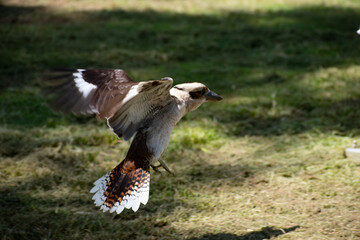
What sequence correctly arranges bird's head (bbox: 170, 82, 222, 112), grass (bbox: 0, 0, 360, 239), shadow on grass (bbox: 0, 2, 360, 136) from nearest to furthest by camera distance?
grass (bbox: 0, 0, 360, 239) → bird's head (bbox: 170, 82, 222, 112) → shadow on grass (bbox: 0, 2, 360, 136)

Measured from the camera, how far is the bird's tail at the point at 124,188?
3619 mm

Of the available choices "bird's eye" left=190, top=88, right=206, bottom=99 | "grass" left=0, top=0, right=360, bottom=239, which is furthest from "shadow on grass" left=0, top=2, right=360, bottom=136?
"bird's eye" left=190, top=88, right=206, bottom=99

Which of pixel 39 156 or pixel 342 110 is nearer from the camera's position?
pixel 39 156

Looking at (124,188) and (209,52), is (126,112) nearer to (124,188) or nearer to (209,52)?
(124,188)

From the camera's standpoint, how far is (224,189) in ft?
14.7

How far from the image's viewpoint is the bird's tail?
3.62 metres

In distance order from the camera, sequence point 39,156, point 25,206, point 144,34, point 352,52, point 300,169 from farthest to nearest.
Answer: point 144,34, point 352,52, point 39,156, point 300,169, point 25,206

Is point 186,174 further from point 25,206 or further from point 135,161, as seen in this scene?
point 25,206

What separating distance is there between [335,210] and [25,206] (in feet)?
8.87

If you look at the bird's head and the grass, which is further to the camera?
the bird's head

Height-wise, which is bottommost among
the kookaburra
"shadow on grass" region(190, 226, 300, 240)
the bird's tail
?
"shadow on grass" region(190, 226, 300, 240)

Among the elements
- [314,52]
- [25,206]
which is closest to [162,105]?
[25,206]

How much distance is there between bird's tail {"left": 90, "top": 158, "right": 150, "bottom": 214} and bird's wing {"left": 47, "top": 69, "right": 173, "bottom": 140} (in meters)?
0.30

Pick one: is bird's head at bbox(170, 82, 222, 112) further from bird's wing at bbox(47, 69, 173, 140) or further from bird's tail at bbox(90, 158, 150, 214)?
bird's tail at bbox(90, 158, 150, 214)
